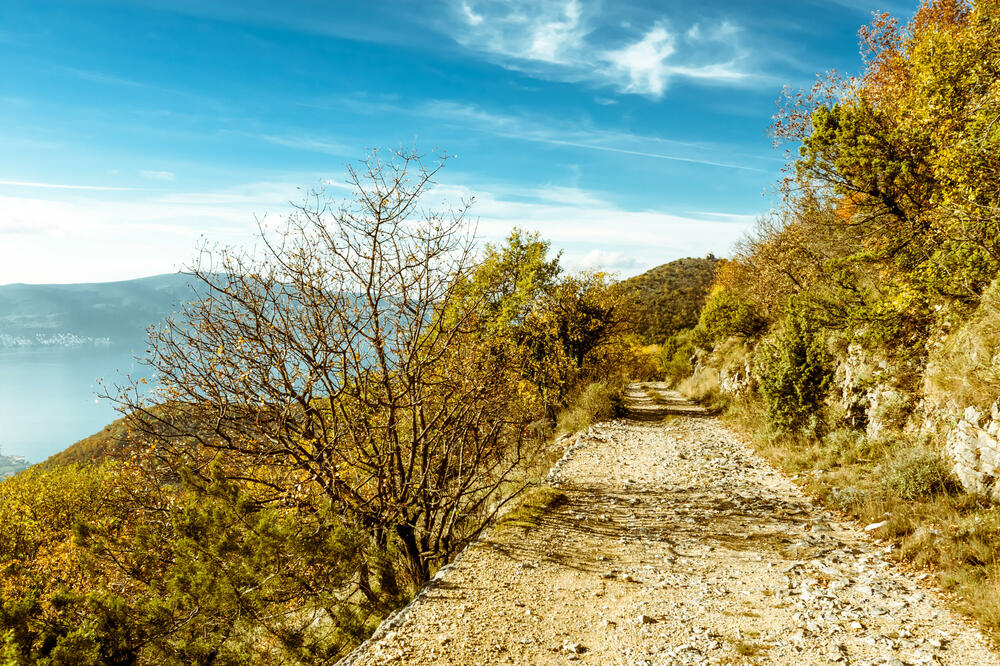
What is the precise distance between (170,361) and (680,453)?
11.2 m

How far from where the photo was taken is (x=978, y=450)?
6715 millimetres

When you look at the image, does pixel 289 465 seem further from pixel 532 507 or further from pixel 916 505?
A: pixel 916 505

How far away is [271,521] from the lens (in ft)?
17.0

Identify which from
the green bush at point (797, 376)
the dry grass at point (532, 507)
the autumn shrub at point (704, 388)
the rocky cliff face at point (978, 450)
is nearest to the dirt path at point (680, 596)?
the dry grass at point (532, 507)

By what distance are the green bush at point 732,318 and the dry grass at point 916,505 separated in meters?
11.9

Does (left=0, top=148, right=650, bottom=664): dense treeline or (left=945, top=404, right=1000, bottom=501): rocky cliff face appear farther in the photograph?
(left=945, top=404, right=1000, bottom=501): rocky cliff face

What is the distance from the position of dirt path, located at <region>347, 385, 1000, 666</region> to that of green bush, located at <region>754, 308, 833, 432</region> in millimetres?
3637

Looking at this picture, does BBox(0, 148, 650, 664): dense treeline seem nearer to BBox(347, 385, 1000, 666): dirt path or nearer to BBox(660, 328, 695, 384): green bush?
BBox(347, 385, 1000, 666): dirt path

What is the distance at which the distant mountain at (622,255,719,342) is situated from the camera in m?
51.9

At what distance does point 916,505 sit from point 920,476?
22.6 inches

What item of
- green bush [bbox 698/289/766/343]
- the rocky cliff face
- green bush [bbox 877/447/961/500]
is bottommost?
green bush [bbox 877/447/961/500]

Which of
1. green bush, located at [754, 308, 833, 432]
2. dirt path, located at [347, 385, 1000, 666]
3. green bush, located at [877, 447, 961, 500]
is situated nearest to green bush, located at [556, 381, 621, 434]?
green bush, located at [754, 308, 833, 432]

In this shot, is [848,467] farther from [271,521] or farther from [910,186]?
[271,521]

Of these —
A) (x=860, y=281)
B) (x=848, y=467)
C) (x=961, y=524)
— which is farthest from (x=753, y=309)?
(x=961, y=524)
